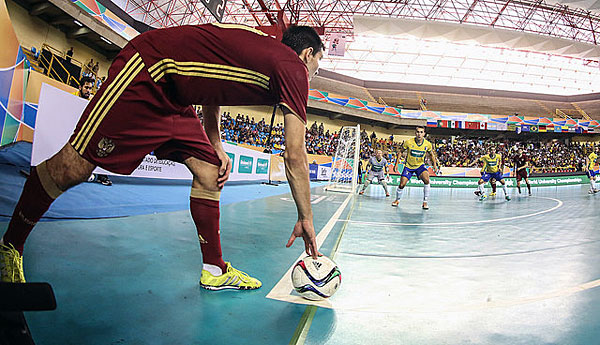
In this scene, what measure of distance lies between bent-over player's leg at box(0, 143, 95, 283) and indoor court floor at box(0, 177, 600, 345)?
0.23 m

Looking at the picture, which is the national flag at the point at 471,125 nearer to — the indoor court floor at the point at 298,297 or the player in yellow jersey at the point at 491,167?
the player in yellow jersey at the point at 491,167

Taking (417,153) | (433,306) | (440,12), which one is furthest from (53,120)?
(440,12)

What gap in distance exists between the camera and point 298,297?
1706 millimetres

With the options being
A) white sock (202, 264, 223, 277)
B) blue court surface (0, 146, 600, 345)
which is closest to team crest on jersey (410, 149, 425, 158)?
blue court surface (0, 146, 600, 345)

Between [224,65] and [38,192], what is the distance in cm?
99

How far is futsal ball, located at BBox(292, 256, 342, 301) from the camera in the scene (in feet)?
5.41

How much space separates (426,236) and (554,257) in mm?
1245

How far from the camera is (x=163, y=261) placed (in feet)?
7.05

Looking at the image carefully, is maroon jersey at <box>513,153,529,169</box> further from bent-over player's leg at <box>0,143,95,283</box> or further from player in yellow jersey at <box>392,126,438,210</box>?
bent-over player's leg at <box>0,143,95,283</box>

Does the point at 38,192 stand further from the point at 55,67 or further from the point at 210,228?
the point at 55,67

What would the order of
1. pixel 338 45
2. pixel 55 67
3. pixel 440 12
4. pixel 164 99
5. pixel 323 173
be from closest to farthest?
1. pixel 164 99
2. pixel 55 67
3. pixel 338 45
4. pixel 323 173
5. pixel 440 12

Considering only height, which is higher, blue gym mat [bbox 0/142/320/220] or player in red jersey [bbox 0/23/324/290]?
player in red jersey [bbox 0/23/324/290]

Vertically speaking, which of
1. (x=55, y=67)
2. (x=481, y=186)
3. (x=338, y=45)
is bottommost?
(x=481, y=186)

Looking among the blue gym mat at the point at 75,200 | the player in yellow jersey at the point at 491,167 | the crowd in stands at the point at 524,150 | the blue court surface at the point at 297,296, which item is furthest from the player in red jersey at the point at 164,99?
the crowd in stands at the point at 524,150
